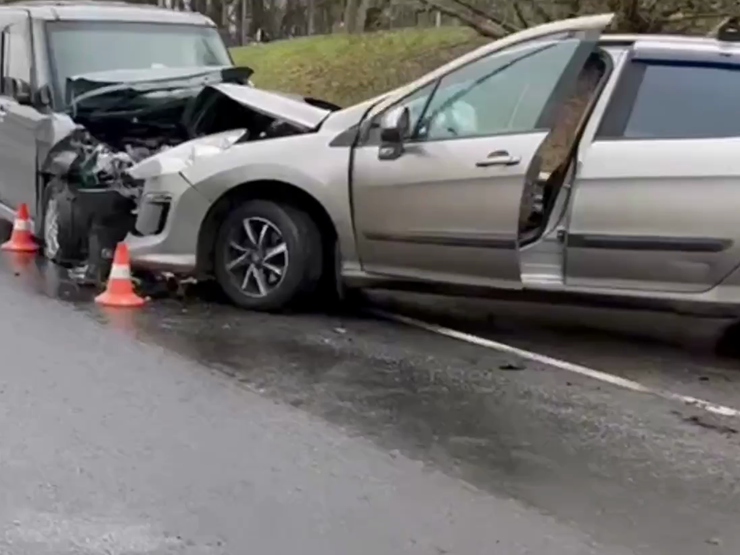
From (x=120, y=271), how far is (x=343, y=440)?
320cm

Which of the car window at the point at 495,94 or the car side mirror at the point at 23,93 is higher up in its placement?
Result: the car window at the point at 495,94

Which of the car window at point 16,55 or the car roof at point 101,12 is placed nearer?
the car window at point 16,55

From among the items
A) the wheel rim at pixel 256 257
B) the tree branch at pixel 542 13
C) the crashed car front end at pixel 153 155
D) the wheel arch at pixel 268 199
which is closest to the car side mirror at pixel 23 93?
the crashed car front end at pixel 153 155

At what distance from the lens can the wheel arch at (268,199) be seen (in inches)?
324

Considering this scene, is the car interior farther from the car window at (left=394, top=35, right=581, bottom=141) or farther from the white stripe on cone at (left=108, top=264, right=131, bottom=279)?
the white stripe on cone at (left=108, top=264, right=131, bottom=279)

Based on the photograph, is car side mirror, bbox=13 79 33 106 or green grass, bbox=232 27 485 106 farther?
green grass, bbox=232 27 485 106

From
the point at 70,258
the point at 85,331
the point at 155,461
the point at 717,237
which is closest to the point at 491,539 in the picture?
the point at 155,461

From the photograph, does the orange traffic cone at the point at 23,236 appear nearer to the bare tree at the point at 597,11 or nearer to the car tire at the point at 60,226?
the car tire at the point at 60,226

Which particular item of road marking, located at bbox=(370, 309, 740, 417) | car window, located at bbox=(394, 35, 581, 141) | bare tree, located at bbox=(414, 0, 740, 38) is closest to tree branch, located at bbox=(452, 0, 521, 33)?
bare tree, located at bbox=(414, 0, 740, 38)

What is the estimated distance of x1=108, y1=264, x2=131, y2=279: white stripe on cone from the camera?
8352 mm

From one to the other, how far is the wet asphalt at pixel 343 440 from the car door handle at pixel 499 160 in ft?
3.52

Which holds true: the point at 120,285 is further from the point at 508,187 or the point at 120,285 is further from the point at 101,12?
the point at 101,12

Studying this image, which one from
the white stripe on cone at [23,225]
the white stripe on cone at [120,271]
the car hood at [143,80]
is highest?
the car hood at [143,80]

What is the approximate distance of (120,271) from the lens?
27.5 feet
